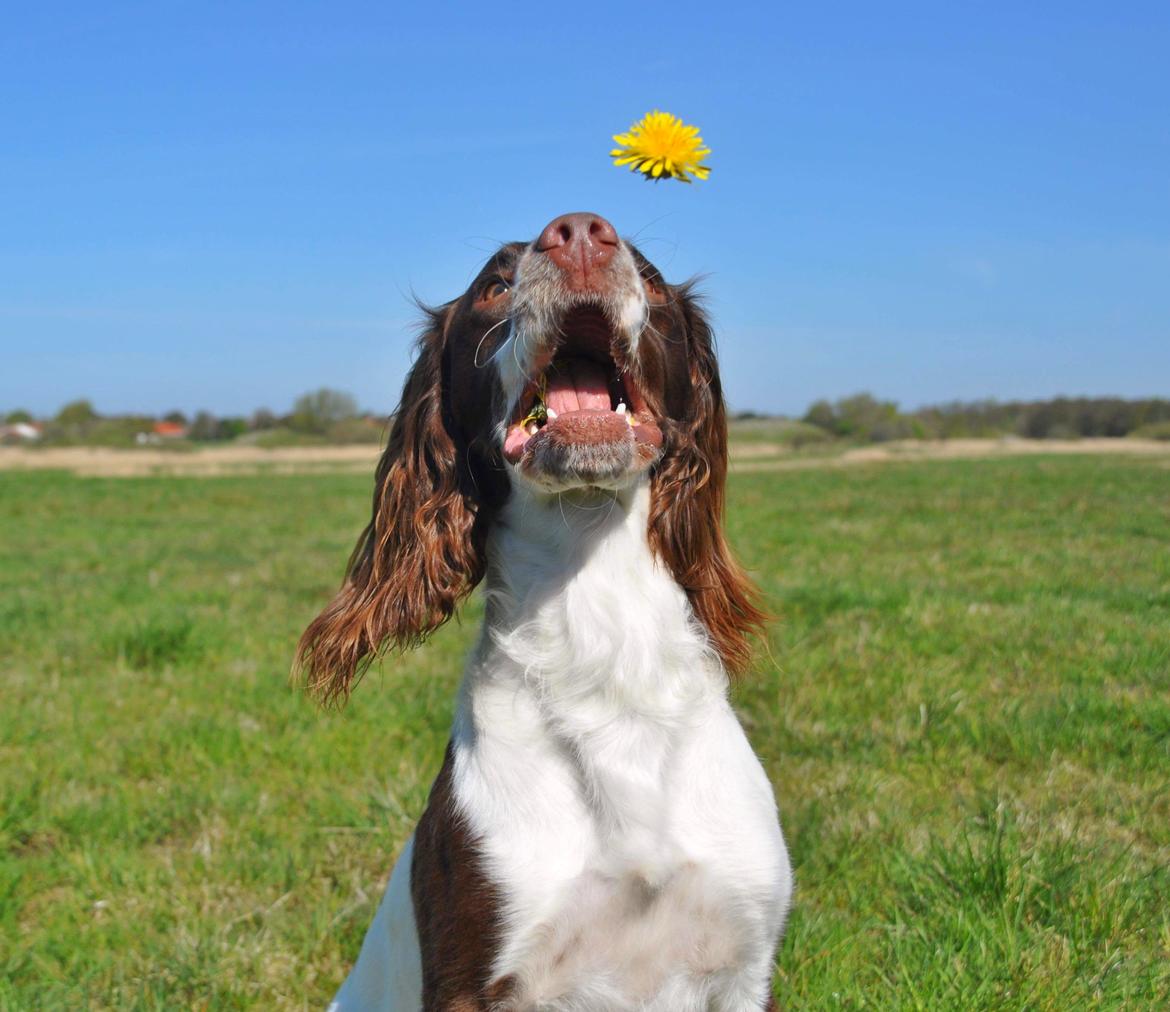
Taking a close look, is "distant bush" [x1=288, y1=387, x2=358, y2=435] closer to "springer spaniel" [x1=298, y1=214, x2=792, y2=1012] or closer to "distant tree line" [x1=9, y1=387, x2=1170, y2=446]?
"distant tree line" [x1=9, y1=387, x2=1170, y2=446]

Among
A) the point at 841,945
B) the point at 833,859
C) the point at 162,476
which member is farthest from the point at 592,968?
the point at 162,476

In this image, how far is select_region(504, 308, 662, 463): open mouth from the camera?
244 cm

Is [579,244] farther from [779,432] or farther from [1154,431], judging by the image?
[779,432]

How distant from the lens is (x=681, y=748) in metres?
2.50

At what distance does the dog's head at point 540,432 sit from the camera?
96.3 inches

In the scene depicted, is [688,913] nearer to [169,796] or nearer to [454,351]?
[454,351]

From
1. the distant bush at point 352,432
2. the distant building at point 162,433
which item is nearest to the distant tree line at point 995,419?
the distant bush at point 352,432

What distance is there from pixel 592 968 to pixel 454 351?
1398mm

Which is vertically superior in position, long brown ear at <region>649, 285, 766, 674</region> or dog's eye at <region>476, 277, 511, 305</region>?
dog's eye at <region>476, 277, 511, 305</region>

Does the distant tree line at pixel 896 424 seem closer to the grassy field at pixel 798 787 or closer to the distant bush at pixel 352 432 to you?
the distant bush at pixel 352 432

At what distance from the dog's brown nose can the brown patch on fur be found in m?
1.12

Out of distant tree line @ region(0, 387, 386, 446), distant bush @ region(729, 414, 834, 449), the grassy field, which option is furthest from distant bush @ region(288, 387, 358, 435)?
the grassy field

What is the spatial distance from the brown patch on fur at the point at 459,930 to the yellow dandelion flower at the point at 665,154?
4.50ft

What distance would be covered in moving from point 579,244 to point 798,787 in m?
2.29
